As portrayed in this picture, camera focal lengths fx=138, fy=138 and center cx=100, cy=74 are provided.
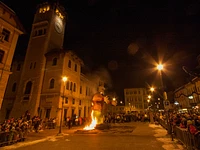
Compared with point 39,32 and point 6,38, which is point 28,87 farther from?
point 39,32

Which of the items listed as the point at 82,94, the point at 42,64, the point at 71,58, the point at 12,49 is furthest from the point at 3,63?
the point at 82,94

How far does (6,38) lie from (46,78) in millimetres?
9138

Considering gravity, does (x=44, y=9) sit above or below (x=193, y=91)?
above

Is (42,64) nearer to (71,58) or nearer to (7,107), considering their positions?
(71,58)

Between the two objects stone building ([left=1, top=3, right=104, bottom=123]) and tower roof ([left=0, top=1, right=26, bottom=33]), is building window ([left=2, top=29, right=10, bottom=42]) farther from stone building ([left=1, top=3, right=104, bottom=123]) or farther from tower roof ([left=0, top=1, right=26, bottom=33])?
stone building ([left=1, top=3, right=104, bottom=123])

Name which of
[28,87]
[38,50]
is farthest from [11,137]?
[38,50]

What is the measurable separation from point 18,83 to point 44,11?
1703 centimetres

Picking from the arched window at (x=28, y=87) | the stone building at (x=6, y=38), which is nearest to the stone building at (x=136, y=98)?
the arched window at (x=28, y=87)

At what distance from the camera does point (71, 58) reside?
2744cm

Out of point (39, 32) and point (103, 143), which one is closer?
point (103, 143)

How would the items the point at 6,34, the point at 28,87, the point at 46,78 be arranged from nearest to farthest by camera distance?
1. the point at 6,34
2. the point at 46,78
3. the point at 28,87

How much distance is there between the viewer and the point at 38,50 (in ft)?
91.2

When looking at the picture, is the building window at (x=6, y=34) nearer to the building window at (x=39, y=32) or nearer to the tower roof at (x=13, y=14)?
the tower roof at (x=13, y=14)

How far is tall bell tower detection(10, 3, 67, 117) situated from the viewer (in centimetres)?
2445
